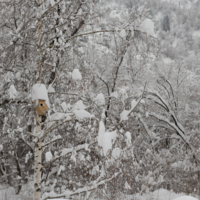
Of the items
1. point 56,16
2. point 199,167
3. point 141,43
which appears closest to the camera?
point 141,43

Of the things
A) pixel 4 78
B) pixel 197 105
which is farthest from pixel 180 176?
pixel 4 78

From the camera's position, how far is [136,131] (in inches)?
341

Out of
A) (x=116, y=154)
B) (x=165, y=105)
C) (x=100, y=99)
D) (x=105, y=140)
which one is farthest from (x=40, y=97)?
(x=165, y=105)

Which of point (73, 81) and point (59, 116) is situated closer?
point (73, 81)

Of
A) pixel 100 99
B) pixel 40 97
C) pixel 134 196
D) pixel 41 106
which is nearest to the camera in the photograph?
pixel 40 97

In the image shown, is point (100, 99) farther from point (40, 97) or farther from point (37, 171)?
point (37, 171)

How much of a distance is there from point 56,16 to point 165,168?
7178mm

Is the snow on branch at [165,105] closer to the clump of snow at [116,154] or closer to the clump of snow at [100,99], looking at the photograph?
the clump of snow at [100,99]

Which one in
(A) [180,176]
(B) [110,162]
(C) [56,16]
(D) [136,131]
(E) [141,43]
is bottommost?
(A) [180,176]

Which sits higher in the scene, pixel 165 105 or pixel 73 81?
pixel 165 105

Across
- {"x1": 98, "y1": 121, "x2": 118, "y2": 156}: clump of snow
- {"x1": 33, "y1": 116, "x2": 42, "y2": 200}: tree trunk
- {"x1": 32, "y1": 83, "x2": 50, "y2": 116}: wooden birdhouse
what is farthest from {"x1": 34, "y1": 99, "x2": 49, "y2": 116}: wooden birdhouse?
{"x1": 98, "y1": 121, "x2": 118, "y2": 156}: clump of snow

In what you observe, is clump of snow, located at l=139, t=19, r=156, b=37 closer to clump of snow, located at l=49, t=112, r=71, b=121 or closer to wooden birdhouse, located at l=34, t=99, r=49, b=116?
clump of snow, located at l=49, t=112, r=71, b=121

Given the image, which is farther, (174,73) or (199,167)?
(174,73)

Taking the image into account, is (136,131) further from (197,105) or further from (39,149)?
(39,149)
